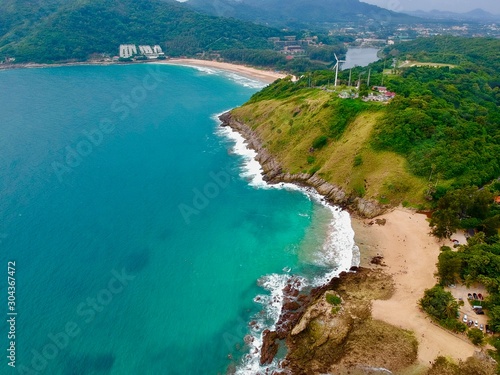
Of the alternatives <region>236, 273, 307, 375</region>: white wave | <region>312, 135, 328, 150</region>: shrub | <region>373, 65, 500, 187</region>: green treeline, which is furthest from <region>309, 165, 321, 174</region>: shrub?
<region>236, 273, 307, 375</region>: white wave

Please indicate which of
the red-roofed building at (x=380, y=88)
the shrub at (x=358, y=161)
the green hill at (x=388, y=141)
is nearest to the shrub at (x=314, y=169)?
the green hill at (x=388, y=141)

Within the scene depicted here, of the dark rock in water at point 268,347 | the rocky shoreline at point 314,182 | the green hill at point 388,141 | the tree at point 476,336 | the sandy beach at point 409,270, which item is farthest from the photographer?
the green hill at point 388,141

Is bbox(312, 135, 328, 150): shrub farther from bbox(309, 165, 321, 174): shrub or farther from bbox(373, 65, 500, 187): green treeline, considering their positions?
bbox(373, 65, 500, 187): green treeline

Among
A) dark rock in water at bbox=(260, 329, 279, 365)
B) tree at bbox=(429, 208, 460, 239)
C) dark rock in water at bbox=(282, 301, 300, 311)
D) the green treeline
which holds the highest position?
the green treeline

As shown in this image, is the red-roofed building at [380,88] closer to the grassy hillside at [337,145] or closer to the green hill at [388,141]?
the green hill at [388,141]

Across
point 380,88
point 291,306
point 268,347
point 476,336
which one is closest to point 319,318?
point 291,306

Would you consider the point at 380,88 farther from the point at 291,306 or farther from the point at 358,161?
the point at 291,306

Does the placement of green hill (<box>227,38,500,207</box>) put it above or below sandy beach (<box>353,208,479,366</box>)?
above
